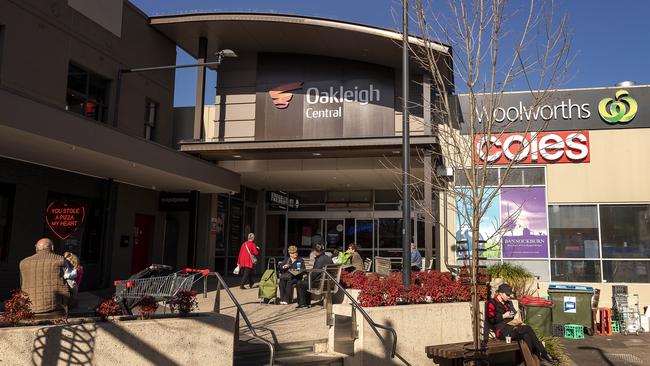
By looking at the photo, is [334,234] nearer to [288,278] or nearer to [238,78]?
[238,78]

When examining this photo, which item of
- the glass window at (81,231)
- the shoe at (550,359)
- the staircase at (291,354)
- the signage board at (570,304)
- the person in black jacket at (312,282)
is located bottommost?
the shoe at (550,359)

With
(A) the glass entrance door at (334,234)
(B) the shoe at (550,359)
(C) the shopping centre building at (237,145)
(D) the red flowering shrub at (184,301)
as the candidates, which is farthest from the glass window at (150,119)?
(B) the shoe at (550,359)

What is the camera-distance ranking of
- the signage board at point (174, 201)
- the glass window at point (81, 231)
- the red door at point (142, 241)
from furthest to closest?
the signage board at point (174, 201)
the red door at point (142, 241)
the glass window at point (81, 231)

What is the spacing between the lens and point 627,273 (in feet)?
51.0

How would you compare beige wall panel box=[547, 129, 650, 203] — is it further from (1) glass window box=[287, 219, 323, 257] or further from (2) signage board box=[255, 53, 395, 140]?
(1) glass window box=[287, 219, 323, 257]

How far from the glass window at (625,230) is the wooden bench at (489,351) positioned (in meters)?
9.08

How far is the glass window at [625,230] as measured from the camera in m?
15.7

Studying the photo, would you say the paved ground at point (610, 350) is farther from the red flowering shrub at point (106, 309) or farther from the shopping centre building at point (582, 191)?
the red flowering shrub at point (106, 309)

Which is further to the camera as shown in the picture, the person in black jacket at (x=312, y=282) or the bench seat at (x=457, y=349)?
the person in black jacket at (x=312, y=282)

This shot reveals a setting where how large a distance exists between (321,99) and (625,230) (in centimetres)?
1027

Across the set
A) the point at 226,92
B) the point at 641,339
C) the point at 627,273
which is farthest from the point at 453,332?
the point at 226,92

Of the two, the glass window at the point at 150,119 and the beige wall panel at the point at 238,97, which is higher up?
the beige wall panel at the point at 238,97

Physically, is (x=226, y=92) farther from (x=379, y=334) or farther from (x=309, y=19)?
(x=379, y=334)

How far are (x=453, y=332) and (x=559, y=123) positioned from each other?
10072 millimetres
